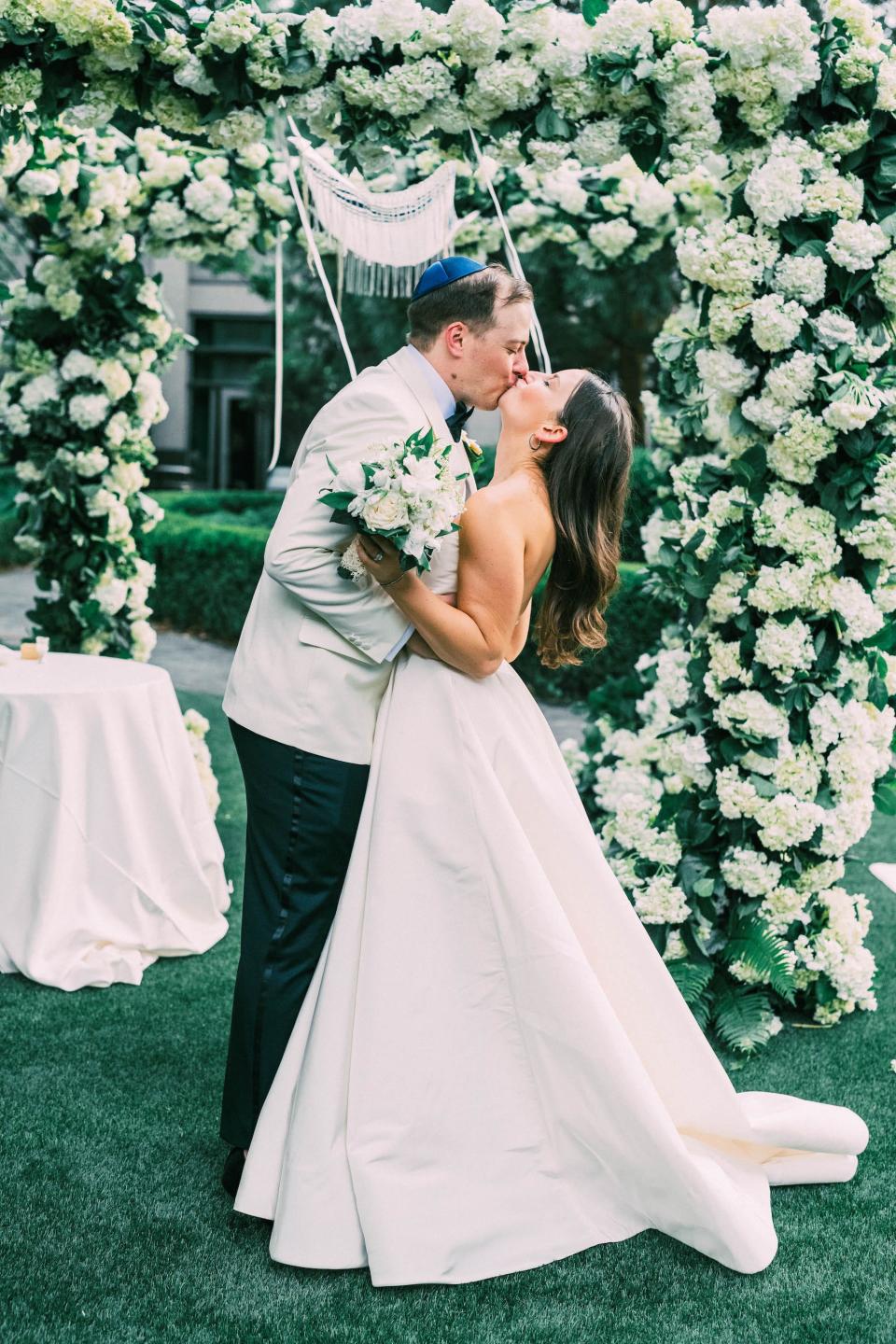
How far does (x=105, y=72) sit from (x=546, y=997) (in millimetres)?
2653

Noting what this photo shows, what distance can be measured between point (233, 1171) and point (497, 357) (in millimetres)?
1977

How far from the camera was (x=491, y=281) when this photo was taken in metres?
2.77

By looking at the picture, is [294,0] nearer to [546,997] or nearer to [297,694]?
[297,694]

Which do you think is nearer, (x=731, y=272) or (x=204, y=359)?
(x=731, y=272)

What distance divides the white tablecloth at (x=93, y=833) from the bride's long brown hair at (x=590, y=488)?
75.9 inches

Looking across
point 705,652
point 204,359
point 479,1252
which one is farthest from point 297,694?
point 204,359

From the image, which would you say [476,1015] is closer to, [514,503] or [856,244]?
[514,503]

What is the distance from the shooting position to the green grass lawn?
248 cm

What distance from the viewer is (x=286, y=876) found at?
9.22ft

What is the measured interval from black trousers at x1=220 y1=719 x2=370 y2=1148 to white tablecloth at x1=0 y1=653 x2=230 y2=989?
154 centimetres

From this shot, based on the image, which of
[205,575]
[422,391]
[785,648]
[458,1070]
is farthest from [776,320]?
[205,575]

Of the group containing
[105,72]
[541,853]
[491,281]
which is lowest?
[541,853]

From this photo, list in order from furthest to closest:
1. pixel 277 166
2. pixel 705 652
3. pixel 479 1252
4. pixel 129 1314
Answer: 1. pixel 277 166
2. pixel 705 652
3. pixel 479 1252
4. pixel 129 1314

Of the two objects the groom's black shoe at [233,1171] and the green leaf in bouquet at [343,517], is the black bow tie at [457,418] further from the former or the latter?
the groom's black shoe at [233,1171]
